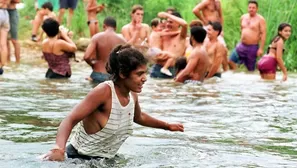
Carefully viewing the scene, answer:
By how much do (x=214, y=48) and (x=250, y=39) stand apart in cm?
212

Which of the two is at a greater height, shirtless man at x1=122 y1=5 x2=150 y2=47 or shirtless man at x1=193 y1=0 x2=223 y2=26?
shirtless man at x1=193 y1=0 x2=223 y2=26

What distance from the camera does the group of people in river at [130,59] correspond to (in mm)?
4652

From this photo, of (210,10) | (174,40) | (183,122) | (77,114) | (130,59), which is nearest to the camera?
(77,114)

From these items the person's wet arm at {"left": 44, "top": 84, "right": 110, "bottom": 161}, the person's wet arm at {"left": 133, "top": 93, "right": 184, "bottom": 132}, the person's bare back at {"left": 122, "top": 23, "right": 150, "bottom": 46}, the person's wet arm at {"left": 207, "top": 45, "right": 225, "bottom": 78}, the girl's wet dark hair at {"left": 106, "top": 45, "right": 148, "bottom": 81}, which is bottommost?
the person's wet arm at {"left": 207, "top": 45, "right": 225, "bottom": 78}

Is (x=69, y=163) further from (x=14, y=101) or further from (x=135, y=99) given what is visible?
(x=14, y=101)

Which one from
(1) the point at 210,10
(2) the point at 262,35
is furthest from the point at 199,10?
(2) the point at 262,35

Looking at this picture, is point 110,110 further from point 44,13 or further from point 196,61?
point 44,13

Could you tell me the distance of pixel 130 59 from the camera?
4.61 m

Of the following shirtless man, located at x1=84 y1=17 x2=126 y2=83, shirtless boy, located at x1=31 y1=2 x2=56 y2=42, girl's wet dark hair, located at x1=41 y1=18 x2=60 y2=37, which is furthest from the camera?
shirtless boy, located at x1=31 y1=2 x2=56 y2=42

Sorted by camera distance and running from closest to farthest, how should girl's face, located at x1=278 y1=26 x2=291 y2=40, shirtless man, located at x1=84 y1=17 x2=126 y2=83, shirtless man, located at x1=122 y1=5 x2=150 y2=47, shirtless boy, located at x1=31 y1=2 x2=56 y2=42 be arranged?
shirtless man, located at x1=84 y1=17 x2=126 y2=83 → girl's face, located at x1=278 y1=26 x2=291 y2=40 → shirtless man, located at x1=122 y1=5 x2=150 y2=47 → shirtless boy, located at x1=31 y1=2 x2=56 y2=42

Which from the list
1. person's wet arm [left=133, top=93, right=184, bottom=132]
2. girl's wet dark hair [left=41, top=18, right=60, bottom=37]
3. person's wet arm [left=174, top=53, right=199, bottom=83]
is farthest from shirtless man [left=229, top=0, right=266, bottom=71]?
person's wet arm [left=133, top=93, right=184, bottom=132]

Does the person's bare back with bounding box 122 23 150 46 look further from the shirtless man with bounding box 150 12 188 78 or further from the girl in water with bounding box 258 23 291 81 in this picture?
the girl in water with bounding box 258 23 291 81

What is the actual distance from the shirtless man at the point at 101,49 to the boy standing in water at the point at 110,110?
19.4ft

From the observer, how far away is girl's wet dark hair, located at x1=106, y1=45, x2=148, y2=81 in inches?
182
